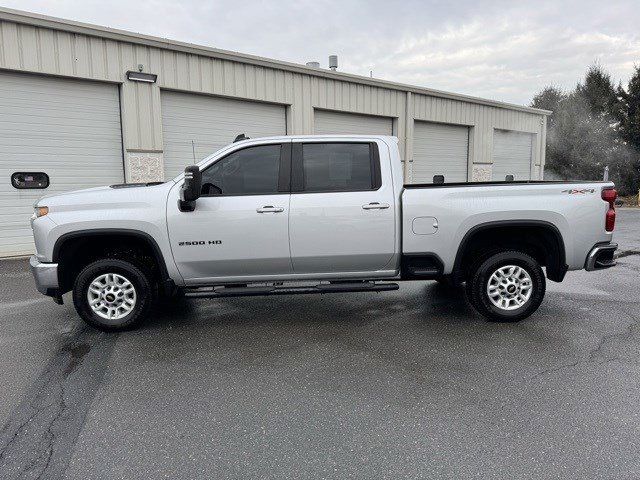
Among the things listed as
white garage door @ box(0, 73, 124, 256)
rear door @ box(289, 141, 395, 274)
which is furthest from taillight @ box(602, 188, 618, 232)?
white garage door @ box(0, 73, 124, 256)

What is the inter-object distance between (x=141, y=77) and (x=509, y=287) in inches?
343

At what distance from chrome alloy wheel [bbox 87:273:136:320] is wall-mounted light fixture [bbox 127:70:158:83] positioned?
6.72m

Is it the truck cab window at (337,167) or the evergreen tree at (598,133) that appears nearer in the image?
the truck cab window at (337,167)

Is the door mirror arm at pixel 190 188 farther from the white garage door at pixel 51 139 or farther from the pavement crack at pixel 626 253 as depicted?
the pavement crack at pixel 626 253

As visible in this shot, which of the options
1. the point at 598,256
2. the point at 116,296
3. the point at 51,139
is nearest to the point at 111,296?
the point at 116,296

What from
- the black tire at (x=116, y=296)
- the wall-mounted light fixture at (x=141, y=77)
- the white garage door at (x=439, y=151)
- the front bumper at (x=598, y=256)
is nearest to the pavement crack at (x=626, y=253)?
the front bumper at (x=598, y=256)

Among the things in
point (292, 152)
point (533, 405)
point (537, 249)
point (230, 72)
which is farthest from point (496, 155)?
point (533, 405)

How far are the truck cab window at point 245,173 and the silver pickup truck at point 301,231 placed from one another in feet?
0.03

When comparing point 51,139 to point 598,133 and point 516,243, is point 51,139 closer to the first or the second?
point 516,243

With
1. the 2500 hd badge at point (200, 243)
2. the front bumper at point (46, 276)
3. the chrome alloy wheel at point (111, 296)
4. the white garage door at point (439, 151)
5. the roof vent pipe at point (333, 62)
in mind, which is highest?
the roof vent pipe at point (333, 62)

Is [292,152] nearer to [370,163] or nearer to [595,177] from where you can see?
[370,163]

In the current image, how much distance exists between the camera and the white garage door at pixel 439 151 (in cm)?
1533

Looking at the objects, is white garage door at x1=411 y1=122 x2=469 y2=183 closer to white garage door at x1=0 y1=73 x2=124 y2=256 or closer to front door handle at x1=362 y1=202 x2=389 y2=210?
white garage door at x1=0 y1=73 x2=124 y2=256

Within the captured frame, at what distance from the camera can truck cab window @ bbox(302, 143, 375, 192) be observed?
15.6ft
